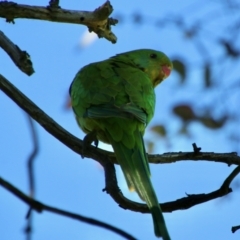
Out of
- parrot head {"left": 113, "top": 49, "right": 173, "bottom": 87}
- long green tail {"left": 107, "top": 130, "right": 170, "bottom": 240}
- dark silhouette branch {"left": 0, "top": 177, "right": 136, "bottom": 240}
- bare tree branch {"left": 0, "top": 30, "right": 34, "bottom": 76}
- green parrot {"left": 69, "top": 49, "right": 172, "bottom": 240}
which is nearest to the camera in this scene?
dark silhouette branch {"left": 0, "top": 177, "right": 136, "bottom": 240}

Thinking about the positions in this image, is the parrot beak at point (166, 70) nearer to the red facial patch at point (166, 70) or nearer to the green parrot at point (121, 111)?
the red facial patch at point (166, 70)

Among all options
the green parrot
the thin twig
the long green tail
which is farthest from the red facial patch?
the thin twig

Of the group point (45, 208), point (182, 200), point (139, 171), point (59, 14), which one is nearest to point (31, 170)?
point (45, 208)

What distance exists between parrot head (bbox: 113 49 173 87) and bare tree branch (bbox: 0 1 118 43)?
185 cm

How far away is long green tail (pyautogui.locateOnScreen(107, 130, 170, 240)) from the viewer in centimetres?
231

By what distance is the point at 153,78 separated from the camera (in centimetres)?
496

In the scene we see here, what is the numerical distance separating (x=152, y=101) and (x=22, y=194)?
2.90 meters

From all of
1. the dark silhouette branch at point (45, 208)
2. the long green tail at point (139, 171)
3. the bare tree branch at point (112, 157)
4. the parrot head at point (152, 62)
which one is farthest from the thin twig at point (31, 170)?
the parrot head at point (152, 62)

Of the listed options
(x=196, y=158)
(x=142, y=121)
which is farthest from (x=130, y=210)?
(x=142, y=121)

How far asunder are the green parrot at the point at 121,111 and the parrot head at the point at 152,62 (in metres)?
0.18

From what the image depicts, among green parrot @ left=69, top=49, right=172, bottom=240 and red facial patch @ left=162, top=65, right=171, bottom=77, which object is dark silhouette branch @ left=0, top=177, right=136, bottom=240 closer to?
green parrot @ left=69, top=49, right=172, bottom=240

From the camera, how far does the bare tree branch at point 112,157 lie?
2.39 m

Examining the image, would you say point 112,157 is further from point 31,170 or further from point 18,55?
point 31,170

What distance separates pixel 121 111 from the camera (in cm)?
338
